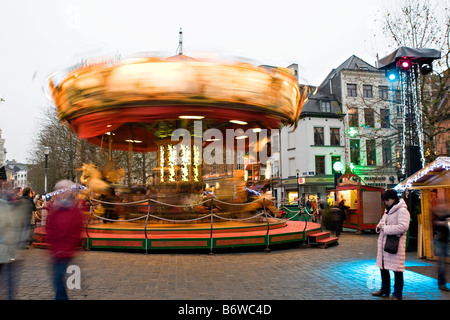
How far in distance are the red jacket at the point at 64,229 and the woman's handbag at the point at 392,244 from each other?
4.20 meters

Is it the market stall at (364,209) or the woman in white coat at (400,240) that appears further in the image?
the market stall at (364,209)

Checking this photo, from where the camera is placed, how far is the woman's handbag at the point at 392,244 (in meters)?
5.00

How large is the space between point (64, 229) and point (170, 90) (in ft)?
16.2

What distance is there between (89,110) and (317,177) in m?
27.8

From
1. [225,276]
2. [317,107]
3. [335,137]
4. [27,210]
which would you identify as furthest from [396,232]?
[317,107]

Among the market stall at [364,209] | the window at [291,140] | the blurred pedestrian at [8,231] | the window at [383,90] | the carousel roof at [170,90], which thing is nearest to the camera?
the blurred pedestrian at [8,231]

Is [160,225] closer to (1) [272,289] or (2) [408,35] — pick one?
(1) [272,289]

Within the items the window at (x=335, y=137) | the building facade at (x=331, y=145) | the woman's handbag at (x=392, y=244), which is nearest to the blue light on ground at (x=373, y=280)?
the woman's handbag at (x=392, y=244)

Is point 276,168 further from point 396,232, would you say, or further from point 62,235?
point 62,235

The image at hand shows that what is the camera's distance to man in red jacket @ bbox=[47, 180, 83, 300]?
432 centimetres

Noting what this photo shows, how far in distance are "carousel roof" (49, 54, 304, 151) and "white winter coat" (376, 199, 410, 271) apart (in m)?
4.91

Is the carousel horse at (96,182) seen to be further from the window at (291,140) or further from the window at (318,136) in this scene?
the window at (318,136)

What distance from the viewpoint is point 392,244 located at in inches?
199

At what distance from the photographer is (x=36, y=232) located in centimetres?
1080
